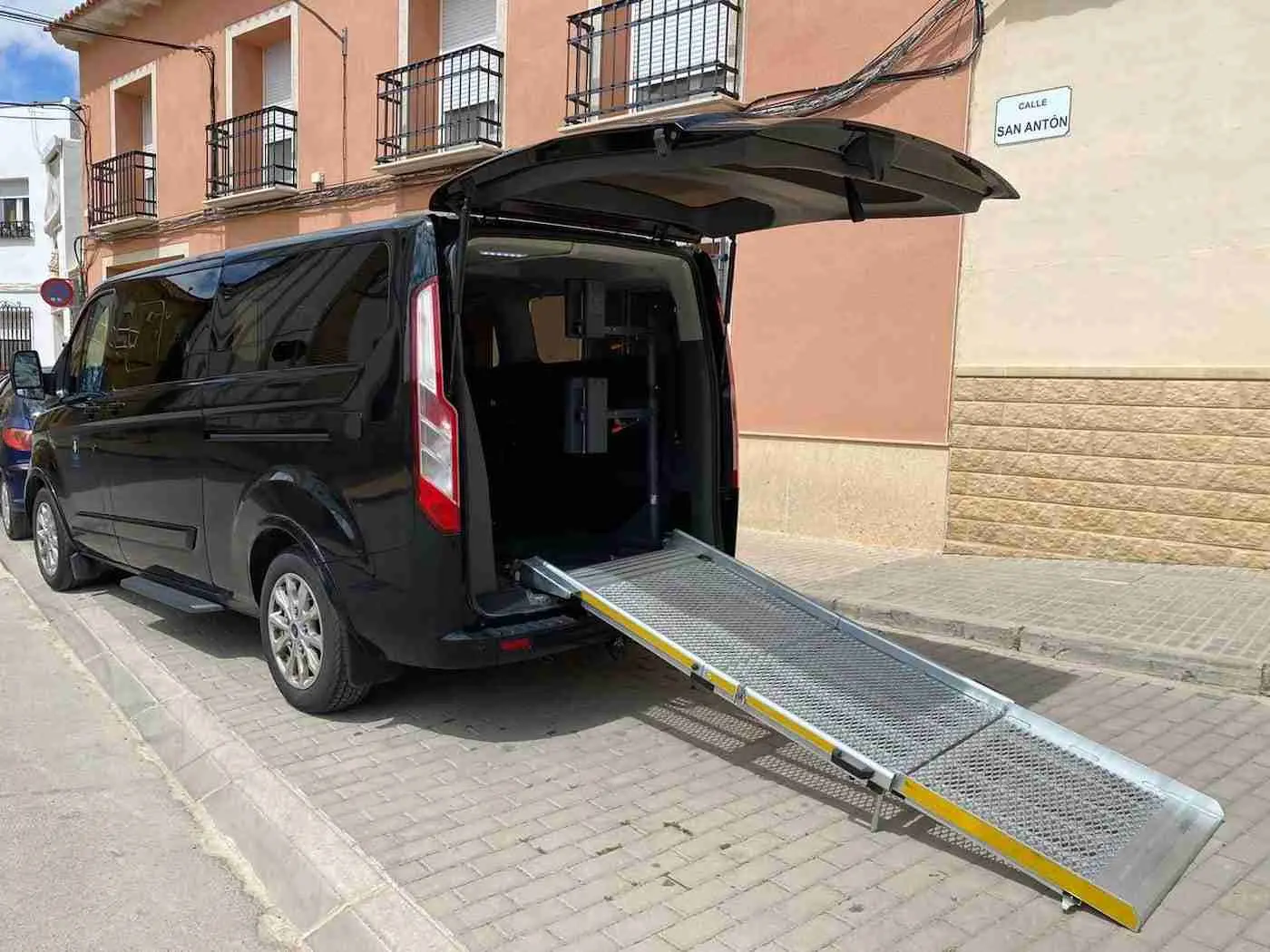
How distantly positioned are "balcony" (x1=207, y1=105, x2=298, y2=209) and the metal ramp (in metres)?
12.2

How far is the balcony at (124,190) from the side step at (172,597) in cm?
1425

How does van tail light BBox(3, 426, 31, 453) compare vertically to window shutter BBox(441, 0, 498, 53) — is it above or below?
below

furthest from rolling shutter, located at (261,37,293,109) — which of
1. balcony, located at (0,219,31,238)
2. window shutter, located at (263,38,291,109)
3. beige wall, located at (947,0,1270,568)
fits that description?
balcony, located at (0,219,31,238)

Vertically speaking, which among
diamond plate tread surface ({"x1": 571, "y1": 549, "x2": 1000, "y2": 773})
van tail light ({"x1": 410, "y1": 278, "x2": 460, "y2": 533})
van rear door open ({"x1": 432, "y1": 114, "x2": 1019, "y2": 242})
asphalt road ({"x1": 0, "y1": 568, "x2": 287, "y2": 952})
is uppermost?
van rear door open ({"x1": 432, "y1": 114, "x2": 1019, "y2": 242})

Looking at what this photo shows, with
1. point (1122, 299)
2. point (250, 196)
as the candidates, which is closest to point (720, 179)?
point (1122, 299)

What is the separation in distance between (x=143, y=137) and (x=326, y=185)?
760 centimetres

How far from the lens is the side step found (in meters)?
5.07

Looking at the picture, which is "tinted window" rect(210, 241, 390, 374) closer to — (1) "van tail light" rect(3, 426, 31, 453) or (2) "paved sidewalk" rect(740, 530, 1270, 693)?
(2) "paved sidewalk" rect(740, 530, 1270, 693)

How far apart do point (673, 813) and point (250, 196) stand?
13777 millimetres

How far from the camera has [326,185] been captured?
14000 millimetres

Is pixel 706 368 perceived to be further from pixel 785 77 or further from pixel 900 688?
pixel 785 77

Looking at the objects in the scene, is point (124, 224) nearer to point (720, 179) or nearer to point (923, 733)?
point (720, 179)

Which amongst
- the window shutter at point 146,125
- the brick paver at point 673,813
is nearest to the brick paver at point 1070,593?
the brick paver at point 673,813

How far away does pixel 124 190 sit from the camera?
734 inches
